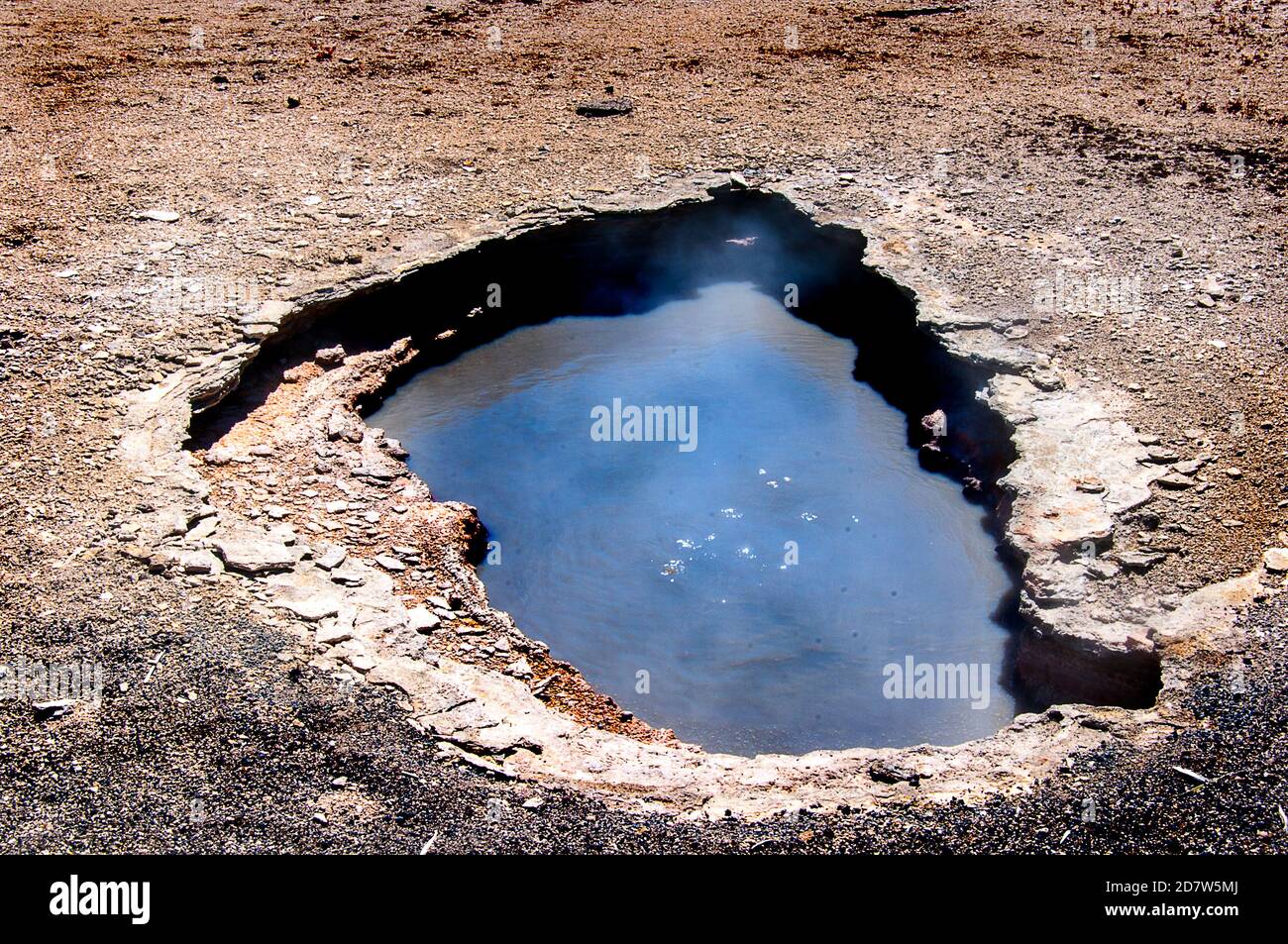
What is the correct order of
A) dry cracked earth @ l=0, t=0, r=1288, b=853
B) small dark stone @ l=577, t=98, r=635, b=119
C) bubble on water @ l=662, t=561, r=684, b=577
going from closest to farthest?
dry cracked earth @ l=0, t=0, r=1288, b=853 < bubble on water @ l=662, t=561, r=684, b=577 < small dark stone @ l=577, t=98, r=635, b=119

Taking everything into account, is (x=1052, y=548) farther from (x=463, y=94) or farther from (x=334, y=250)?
(x=463, y=94)

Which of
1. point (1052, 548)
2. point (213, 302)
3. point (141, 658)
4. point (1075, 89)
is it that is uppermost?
point (1075, 89)

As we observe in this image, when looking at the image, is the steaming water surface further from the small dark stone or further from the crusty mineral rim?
the small dark stone

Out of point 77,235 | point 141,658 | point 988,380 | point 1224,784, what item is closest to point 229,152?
point 77,235

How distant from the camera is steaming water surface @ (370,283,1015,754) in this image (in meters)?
6.18

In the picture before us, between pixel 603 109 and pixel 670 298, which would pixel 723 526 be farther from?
pixel 603 109

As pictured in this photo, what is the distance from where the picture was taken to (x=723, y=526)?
712 cm

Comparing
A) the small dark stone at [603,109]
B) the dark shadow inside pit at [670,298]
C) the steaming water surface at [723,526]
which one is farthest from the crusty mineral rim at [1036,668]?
the small dark stone at [603,109]

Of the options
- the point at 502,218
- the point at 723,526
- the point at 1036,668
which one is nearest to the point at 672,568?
the point at 723,526

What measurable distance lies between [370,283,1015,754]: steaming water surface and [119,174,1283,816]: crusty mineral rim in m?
0.56

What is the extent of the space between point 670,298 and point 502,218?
1.47m

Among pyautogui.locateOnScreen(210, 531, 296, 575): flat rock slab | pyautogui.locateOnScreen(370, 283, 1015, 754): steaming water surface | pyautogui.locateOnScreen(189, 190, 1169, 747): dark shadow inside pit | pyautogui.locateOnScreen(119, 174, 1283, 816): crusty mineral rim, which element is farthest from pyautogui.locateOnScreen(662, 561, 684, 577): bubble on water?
pyautogui.locateOnScreen(210, 531, 296, 575): flat rock slab

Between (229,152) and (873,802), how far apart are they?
811cm

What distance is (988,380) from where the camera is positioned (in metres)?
7.39
